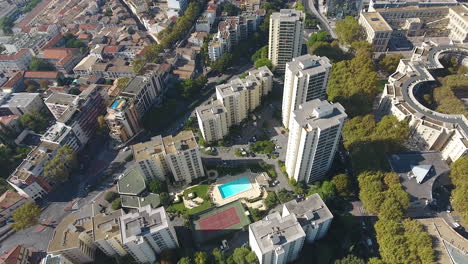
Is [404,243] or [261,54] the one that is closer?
[404,243]

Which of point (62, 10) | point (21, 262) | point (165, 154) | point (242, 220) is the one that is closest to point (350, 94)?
point (242, 220)

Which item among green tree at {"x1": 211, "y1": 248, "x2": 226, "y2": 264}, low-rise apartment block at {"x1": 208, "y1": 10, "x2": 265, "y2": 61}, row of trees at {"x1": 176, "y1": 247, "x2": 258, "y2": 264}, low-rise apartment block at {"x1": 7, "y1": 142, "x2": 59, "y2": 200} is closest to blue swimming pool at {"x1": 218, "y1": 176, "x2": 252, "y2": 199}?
green tree at {"x1": 211, "y1": 248, "x2": 226, "y2": 264}

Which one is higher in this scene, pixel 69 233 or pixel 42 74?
pixel 42 74

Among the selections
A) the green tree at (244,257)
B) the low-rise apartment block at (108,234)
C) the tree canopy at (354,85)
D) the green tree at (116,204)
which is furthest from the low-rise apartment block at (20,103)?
the tree canopy at (354,85)

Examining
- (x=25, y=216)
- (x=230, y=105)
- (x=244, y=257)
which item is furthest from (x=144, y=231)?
(x=230, y=105)

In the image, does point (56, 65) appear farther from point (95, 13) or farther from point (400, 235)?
point (400, 235)

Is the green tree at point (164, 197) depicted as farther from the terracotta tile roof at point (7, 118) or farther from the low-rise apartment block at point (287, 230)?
the terracotta tile roof at point (7, 118)

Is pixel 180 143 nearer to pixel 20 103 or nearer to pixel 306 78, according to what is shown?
pixel 306 78
